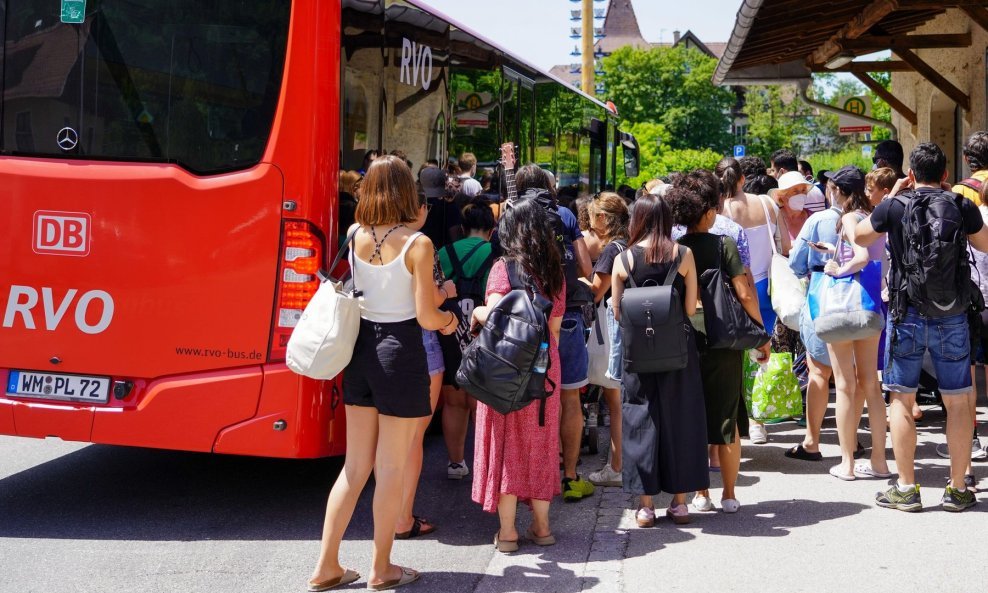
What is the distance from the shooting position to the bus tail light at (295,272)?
5.32 metres

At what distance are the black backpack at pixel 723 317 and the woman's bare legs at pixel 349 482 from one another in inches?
75.0

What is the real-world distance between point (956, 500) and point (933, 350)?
0.80m

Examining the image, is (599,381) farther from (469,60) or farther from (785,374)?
(469,60)

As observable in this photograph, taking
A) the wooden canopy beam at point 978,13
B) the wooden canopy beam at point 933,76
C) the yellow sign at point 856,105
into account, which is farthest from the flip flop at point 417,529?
the yellow sign at point 856,105

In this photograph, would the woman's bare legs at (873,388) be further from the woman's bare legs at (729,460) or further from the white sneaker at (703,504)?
the white sneaker at (703,504)

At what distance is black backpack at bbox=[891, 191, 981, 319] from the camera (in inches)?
220

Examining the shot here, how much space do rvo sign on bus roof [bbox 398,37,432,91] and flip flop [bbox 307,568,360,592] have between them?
2845 millimetres

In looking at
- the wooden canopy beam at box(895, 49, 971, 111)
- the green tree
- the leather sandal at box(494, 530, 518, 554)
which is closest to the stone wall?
the wooden canopy beam at box(895, 49, 971, 111)

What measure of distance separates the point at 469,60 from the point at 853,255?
122 inches

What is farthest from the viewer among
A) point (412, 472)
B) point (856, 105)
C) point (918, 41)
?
point (856, 105)

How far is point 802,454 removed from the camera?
23.8ft

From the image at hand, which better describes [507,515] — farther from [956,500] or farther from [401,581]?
[956,500]

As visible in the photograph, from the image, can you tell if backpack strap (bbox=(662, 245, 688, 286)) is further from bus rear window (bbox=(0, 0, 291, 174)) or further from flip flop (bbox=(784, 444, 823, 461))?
flip flop (bbox=(784, 444, 823, 461))

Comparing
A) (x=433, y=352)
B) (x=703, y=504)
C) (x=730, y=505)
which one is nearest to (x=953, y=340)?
(x=730, y=505)
